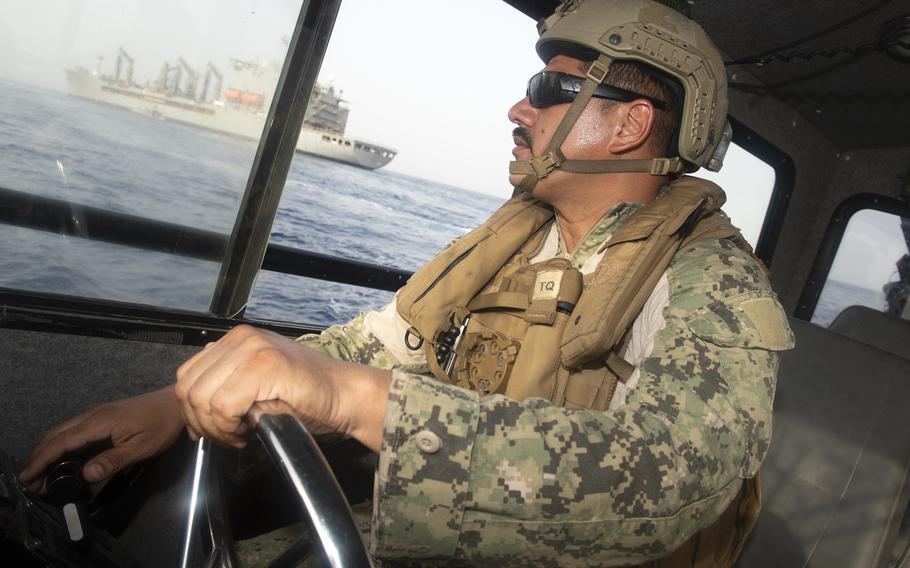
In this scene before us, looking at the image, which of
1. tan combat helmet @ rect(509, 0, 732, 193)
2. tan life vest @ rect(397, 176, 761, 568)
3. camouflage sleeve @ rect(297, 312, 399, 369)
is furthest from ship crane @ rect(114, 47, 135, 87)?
tan combat helmet @ rect(509, 0, 732, 193)

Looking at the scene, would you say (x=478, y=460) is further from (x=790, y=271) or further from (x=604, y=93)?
(x=790, y=271)

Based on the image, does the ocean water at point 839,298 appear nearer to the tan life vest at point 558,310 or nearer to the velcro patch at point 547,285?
the tan life vest at point 558,310

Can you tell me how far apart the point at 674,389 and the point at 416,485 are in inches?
17.2

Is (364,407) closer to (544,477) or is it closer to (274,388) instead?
(274,388)

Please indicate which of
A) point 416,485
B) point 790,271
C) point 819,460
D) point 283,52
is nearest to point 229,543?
point 416,485

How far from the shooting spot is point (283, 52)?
191cm

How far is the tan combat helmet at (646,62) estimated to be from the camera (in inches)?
58.6

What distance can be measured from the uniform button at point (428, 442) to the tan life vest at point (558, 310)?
57cm

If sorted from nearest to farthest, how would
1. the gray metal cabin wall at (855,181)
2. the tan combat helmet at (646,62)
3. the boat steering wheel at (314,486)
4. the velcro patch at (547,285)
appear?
the boat steering wheel at (314,486) < the velcro patch at (547,285) < the tan combat helmet at (646,62) < the gray metal cabin wall at (855,181)

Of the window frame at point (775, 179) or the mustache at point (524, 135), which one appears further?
the window frame at point (775, 179)

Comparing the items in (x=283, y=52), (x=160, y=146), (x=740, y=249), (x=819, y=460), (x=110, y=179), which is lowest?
(x=819, y=460)

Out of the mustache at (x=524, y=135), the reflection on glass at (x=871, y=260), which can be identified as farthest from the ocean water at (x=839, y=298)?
the mustache at (x=524, y=135)

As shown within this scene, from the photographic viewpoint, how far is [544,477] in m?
0.70

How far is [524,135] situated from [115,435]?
128 cm
